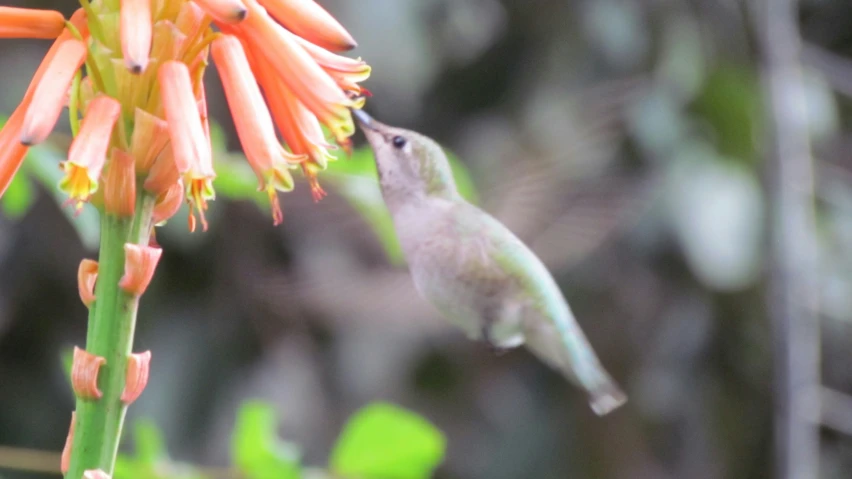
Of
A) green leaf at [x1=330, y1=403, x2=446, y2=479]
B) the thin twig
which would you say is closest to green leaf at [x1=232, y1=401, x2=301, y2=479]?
green leaf at [x1=330, y1=403, x2=446, y2=479]

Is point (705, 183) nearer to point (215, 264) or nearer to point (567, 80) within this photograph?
point (567, 80)

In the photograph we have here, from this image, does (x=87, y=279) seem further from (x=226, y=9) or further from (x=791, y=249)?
(x=791, y=249)

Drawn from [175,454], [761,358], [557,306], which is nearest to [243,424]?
[557,306]

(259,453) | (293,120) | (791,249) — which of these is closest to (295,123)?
(293,120)

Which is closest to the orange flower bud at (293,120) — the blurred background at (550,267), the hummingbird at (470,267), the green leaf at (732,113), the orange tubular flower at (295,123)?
the orange tubular flower at (295,123)

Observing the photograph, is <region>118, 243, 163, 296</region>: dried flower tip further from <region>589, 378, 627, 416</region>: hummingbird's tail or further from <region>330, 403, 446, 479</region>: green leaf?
<region>589, 378, 627, 416</region>: hummingbird's tail

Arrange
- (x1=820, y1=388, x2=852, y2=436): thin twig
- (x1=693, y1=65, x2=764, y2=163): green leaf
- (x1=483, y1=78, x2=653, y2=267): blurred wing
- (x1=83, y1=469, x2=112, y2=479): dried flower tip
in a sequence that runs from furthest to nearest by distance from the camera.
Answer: (x1=693, y1=65, x2=764, y2=163): green leaf < (x1=820, y1=388, x2=852, y2=436): thin twig < (x1=483, y1=78, x2=653, y2=267): blurred wing < (x1=83, y1=469, x2=112, y2=479): dried flower tip
